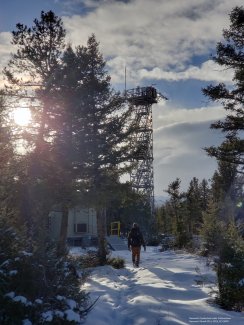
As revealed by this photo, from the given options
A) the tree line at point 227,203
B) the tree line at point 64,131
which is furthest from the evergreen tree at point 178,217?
the tree line at point 64,131

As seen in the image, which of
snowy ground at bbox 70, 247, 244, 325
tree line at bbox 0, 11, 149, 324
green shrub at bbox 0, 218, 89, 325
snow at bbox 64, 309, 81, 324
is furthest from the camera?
tree line at bbox 0, 11, 149, 324

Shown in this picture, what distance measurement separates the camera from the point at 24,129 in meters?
18.8

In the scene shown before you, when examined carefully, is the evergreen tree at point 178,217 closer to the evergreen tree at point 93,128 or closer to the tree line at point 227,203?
the tree line at point 227,203

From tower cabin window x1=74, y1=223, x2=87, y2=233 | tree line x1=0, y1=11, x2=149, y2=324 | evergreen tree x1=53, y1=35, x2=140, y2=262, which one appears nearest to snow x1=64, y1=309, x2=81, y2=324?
tree line x1=0, y1=11, x2=149, y2=324

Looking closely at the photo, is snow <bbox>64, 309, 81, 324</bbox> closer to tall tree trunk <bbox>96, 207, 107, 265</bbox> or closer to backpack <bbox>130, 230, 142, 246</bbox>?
backpack <bbox>130, 230, 142, 246</bbox>

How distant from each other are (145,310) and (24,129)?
12.1 m

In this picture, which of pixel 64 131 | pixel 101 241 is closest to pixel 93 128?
pixel 64 131

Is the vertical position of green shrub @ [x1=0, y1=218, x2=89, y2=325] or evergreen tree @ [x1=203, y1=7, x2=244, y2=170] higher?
evergreen tree @ [x1=203, y1=7, x2=244, y2=170]

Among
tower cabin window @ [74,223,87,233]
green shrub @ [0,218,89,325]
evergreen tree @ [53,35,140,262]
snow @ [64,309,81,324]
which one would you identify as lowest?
snow @ [64,309,81,324]

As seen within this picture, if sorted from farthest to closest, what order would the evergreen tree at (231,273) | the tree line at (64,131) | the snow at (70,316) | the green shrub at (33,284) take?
the tree line at (64,131) → the evergreen tree at (231,273) → the snow at (70,316) → the green shrub at (33,284)

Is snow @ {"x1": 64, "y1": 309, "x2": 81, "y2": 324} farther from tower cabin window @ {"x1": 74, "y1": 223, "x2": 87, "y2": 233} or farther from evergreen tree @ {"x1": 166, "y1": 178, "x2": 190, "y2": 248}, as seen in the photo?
tower cabin window @ {"x1": 74, "y1": 223, "x2": 87, "y2": 233}

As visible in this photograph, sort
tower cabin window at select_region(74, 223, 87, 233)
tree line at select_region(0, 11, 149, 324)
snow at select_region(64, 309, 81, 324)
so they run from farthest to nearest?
tower cabin window at select_region(74, 223, 87, 233), tree line at select_region(0, 11, 149, 324), snow at select_region(64, 309, 81, 324)

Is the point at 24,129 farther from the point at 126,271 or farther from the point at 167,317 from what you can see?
the point at 167,317

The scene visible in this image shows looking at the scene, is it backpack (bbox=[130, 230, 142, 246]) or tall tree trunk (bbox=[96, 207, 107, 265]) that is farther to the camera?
tall tree trunk (bbox=[96, 207, 107, 265])
